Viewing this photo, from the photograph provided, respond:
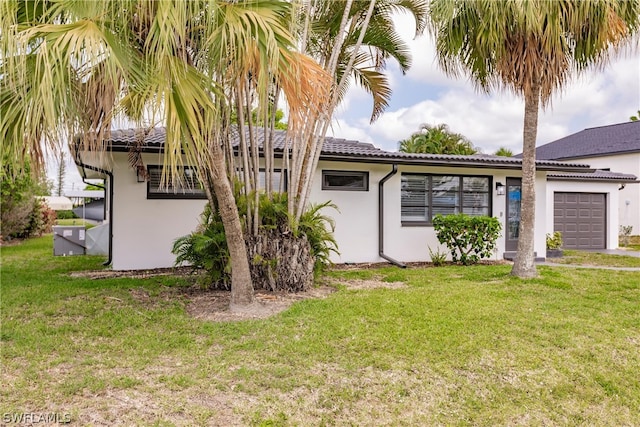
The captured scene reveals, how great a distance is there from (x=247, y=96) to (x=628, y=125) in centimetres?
2508

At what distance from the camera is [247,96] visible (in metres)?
5.39

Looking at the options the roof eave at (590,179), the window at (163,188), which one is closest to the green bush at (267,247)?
the window at (163,188)

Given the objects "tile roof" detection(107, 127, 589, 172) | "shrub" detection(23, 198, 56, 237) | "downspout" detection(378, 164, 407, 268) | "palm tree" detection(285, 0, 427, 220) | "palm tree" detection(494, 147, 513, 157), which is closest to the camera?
"palm tree" detection(285, 0, 427, 220)

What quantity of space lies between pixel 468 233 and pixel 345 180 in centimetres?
306

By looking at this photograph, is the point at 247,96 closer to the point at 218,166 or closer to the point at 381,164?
the point at 218,166

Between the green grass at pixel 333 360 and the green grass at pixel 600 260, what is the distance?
195 inches

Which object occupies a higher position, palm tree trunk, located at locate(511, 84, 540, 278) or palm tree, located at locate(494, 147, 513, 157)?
palm tree, located at locate(494, 147, 513, 157)

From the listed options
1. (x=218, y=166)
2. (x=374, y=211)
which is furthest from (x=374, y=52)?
(x=218, y=166)

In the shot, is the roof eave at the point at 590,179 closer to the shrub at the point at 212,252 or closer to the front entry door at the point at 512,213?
the front entry door at the point at 512,213

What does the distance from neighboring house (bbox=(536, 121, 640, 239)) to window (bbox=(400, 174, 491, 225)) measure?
16.5 feet

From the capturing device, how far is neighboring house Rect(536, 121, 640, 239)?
15.1m

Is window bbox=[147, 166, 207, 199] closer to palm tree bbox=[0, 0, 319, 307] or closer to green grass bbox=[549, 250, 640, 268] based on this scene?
palm tree bbox=[0, 0, 319, 307]

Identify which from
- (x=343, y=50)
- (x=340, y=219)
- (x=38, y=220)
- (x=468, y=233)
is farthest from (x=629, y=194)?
(x=38, y=220)

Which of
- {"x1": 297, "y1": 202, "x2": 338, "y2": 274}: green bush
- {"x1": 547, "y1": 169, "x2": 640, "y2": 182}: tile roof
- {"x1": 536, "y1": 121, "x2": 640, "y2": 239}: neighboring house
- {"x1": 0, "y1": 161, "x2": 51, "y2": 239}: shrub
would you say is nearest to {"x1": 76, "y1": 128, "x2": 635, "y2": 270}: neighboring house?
{"x1": 297, "y1": 202, "x2": 338, "y2": 274}: green bush
